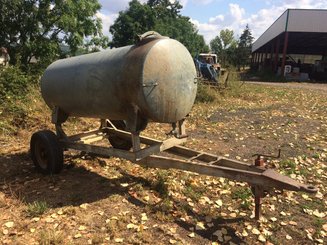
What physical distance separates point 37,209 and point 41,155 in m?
1.74

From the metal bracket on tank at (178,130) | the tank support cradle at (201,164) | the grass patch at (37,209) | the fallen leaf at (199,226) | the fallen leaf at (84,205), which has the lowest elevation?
the fallen leaf at (199,226)

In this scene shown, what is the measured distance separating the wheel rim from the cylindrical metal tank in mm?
934

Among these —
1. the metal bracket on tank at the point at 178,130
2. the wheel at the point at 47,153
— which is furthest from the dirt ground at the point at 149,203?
the metal bracket on tank at the point at 178,130

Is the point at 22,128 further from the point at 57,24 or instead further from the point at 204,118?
the point at 57,24

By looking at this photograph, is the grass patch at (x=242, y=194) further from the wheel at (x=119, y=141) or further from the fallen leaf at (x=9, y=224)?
the fallen leaf at (x=9, y=224)

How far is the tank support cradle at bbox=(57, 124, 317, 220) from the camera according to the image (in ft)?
13.2

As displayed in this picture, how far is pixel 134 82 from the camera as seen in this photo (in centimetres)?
466

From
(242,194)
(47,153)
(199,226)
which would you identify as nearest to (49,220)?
(47,153)

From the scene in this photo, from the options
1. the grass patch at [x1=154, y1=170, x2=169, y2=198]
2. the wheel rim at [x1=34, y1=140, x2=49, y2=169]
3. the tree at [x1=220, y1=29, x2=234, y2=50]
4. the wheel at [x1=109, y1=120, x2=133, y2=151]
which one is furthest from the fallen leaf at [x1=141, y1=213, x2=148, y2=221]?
the tree at [x1=220, y1=29, x2=234, y2=50]

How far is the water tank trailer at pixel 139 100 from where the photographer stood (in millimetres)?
4590

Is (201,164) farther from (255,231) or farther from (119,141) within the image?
(119,141)

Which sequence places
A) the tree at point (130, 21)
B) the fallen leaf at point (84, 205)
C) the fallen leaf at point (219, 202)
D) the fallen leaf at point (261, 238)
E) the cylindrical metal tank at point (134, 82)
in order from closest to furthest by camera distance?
the fallen leaf at point (261, 238)
the cylindrical metal tank at point (134, 82)
the fallen leaf at point (84, 205)
the fallen leaf at point (219, 202)
the tree at point (130, 21)

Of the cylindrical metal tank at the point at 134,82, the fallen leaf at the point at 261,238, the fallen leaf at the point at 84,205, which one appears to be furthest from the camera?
the fallen leaf at the point at 84,205

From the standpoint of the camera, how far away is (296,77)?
33.5 meters
